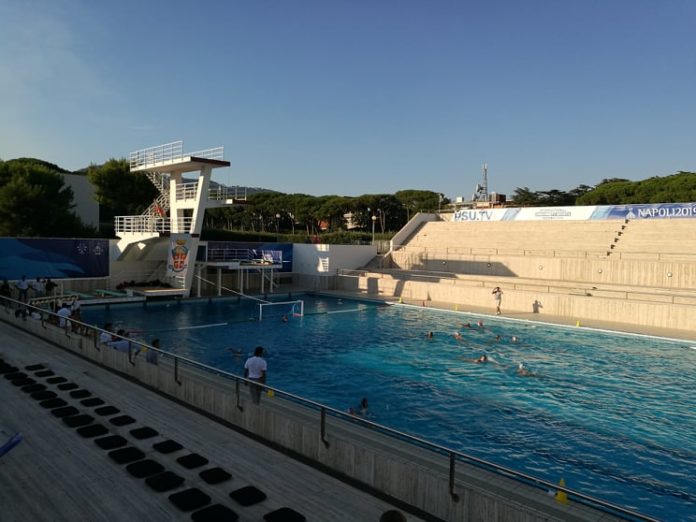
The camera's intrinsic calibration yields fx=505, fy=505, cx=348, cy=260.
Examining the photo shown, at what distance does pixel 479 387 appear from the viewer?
1493cm

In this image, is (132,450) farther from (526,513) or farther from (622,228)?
(622,228)

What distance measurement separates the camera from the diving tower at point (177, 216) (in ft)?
97.0

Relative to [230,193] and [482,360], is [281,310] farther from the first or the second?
[482,360]

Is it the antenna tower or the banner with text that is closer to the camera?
the banner with text

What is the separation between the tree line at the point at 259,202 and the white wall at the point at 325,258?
306 inches

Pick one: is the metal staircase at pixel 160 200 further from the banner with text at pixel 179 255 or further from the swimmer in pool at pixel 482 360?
the swimmer in pool at pixel 482 360

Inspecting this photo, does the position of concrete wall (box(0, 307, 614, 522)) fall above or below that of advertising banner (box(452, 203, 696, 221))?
below

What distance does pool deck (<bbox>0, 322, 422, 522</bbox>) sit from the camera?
6.14 metres

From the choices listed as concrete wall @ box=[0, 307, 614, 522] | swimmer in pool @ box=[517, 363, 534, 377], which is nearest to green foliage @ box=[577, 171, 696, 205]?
swimmer in pool @ box=[517, 363, 534, 377]

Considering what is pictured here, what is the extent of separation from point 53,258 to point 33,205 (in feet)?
37.7

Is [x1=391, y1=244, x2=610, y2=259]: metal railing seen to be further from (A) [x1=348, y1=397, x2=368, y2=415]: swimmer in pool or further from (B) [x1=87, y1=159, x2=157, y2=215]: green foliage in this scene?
(A) [x1=348, y1=397, x2=368, y2=415]: swimmer in pool

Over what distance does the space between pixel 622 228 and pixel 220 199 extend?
2868cm

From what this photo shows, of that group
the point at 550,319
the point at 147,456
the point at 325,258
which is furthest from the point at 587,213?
the point at 147,456

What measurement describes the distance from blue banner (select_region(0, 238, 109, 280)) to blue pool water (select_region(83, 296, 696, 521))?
4147 mm
